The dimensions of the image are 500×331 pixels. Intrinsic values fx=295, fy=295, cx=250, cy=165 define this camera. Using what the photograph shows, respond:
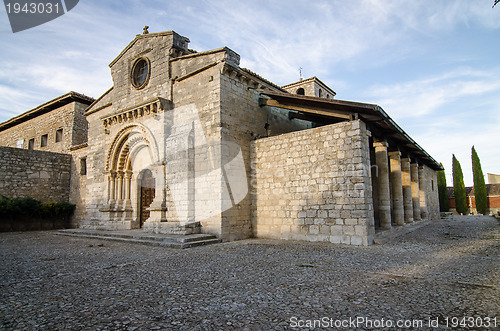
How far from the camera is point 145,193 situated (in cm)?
1153

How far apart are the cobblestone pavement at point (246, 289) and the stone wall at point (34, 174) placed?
9.21 m

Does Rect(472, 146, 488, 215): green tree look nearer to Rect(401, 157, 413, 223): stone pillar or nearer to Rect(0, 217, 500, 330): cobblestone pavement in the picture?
Rect(401, 157, 413, 223): stone pillar

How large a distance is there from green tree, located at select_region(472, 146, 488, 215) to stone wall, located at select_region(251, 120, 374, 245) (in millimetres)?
28247

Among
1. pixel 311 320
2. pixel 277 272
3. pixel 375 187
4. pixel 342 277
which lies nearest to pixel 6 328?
pixel 311 320

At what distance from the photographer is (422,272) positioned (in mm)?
4539

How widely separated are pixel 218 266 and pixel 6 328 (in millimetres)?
2994

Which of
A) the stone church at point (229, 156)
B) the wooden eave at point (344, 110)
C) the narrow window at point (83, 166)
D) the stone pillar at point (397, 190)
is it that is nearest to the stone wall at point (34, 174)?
the narrow window at point (83, 166)

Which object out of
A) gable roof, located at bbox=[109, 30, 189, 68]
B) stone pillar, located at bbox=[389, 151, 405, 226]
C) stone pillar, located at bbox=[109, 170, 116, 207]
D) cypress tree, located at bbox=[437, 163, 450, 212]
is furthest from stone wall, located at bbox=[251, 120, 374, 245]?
cypress tree, located at bbox=[437, 163, 450, 212]

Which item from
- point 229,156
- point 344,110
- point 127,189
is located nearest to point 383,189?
point 344,110

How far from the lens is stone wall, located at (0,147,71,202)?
13.2 meters

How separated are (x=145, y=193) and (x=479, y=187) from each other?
31683 millimetres

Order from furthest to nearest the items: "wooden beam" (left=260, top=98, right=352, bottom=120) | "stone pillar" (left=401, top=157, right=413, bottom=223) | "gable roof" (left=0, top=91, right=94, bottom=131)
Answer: "gable roof" (left=0, top=91, right=94, bottom=131) < "stone pillar" (left=401, top=157, right=413, bottom=223) < "wooden beam" (left=260, top=98, right=352, bottom=120)

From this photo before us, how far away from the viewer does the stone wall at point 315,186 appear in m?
7.42

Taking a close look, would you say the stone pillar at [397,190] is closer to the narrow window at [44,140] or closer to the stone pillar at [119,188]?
the stone pillar at [119,188]
